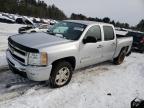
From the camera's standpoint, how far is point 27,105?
14.6 feet

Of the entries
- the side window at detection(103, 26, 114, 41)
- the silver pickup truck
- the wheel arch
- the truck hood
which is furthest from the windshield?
the side window at detection(103, 26, 114, 41)

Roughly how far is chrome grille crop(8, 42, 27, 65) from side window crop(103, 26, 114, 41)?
10.1 feet

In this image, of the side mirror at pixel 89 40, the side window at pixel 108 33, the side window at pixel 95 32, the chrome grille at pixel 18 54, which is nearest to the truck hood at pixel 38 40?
the chrome grille at pixel 18 54

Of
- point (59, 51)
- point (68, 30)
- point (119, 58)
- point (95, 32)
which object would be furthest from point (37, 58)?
point (119, 58)

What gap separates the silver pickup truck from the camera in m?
4.88

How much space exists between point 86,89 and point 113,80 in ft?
4.52

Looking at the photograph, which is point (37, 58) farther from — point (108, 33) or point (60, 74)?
point (108, 33)

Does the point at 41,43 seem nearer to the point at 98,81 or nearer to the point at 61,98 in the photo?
the point at 61,98

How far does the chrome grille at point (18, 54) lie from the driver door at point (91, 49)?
1.66 metres

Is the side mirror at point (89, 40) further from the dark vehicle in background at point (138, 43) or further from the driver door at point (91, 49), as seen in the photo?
the dark vehicle in background at point (138, 43)

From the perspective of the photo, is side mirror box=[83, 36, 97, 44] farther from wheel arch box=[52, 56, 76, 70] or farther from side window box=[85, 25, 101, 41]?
wheel arch box=[52, 56, 76, 70]

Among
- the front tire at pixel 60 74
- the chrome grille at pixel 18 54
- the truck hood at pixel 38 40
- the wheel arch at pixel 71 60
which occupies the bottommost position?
the front tire at pixel 60 74

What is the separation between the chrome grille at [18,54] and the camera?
4928 mm

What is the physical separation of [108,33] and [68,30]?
170 centimetres
